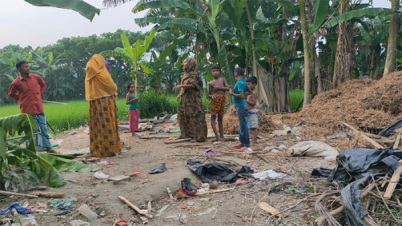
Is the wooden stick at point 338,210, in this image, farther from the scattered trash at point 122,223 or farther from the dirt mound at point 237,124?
the dirt mound at point 237,124

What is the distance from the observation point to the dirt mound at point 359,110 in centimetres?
680

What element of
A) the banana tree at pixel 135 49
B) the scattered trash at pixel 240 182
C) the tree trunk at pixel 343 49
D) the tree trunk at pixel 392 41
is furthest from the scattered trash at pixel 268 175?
the banana tree at pixel 135 49

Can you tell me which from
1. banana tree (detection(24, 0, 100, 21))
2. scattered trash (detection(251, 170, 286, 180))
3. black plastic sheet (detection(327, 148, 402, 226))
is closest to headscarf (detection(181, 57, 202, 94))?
scattered trash (detection(251, 170, 286, 180))

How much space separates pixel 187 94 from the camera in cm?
627

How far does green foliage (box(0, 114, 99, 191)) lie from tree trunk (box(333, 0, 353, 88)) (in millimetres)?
7055

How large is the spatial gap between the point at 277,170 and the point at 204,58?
8.24 metres

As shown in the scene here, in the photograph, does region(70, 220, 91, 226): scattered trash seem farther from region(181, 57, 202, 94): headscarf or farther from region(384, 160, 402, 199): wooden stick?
region(181, 57, 202, 94): headscarf

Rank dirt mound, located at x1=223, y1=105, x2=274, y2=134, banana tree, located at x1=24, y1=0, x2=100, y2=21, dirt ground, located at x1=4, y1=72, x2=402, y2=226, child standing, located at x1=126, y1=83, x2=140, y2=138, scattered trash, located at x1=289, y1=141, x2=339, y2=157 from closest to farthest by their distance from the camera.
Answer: banana tree, located at x1=24, y1=0, x2=100, y2=21 → dirt ground, located at x1=4, y1=72, x2=402, y2=226 → scattered trash, located at x1=289, y1=141, x2=339, y2=157 → child standing, located at x1=126, y1=83, x2=140, y2=138 → dirt mound, located at x1=223, y1=105, x2=274, y2=134

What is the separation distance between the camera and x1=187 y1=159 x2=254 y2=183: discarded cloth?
4.23 m

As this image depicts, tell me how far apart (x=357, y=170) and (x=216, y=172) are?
1.63m

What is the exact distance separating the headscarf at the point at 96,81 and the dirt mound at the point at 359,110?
3943 millimetres

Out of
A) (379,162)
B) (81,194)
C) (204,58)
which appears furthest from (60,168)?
(204,58)

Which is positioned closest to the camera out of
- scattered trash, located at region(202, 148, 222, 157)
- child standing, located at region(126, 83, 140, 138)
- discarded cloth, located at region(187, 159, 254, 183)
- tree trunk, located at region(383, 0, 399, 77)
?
discarded cloth, located at region(187, 159, 254, 183)

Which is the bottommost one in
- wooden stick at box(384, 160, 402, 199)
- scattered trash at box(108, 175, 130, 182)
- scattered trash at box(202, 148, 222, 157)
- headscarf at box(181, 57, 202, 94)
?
scattered trash at box(108, 175, 130, 182)
